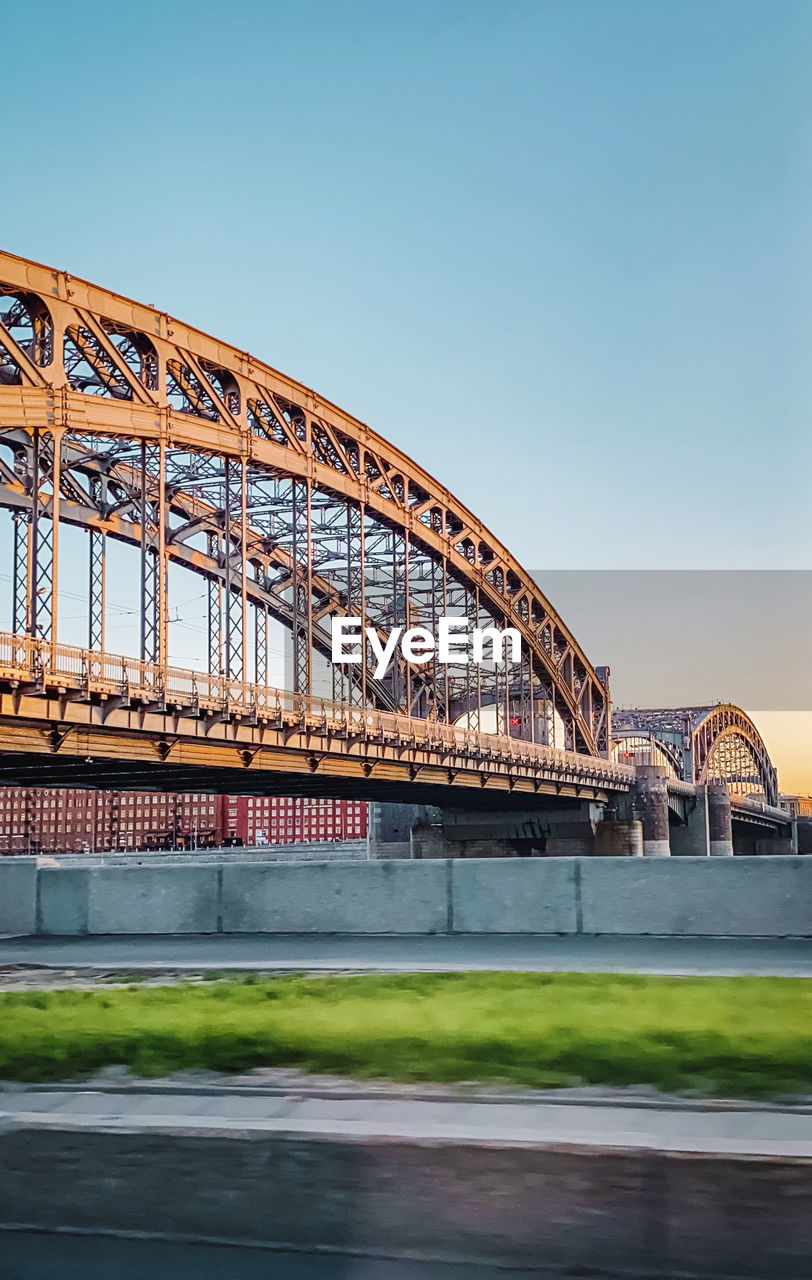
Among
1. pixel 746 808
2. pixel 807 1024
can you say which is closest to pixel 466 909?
pixel 807 1024

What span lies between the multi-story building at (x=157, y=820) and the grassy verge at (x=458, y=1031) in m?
147

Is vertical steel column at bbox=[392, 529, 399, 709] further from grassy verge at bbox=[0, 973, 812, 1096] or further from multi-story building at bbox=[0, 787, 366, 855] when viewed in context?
multi-story building at bbox=[0, 787, 366, 855]

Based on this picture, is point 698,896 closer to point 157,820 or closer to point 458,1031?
point 458,1031

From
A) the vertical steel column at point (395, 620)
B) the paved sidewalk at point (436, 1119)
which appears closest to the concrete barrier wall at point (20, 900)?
the paved sidewalk at point (436, 1119)

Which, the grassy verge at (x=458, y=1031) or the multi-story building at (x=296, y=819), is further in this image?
the multi-story building at (x=296, y=819)

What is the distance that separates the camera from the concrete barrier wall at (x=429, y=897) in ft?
54.6

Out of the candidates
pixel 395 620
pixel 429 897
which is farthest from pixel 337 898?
pixel 395 620

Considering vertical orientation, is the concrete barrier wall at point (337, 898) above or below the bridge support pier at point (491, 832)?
above

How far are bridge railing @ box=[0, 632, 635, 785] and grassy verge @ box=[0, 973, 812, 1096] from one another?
775 inches

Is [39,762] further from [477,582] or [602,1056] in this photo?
[477,582]

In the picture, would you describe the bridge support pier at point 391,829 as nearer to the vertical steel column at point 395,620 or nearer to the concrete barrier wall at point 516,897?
the vertical steel column at point 395,620

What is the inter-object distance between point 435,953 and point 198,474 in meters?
39.5

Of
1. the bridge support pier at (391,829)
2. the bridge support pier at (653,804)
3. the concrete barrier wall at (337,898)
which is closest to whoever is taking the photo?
the concrete barrier wall at (337,898)

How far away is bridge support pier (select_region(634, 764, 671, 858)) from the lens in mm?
89438
